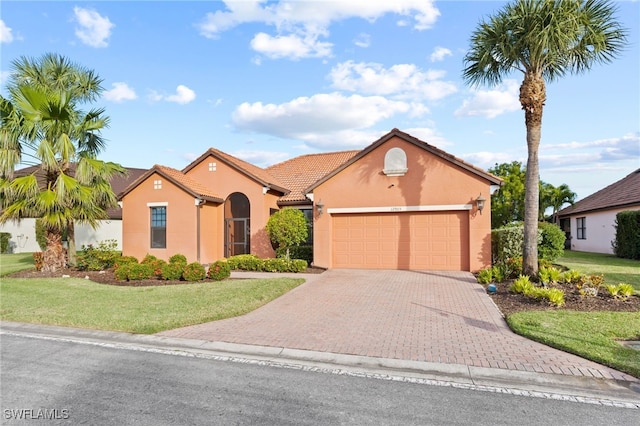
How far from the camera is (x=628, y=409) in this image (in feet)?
13.9

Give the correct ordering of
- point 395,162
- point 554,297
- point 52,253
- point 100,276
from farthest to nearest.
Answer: point 395,162 < point 52,253 < point 100,276 < point 554,297

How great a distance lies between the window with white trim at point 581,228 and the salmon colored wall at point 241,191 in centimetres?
2147

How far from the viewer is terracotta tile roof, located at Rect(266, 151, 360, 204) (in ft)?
63.9

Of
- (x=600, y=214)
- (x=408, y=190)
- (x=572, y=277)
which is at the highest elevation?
(x=408, y=190)

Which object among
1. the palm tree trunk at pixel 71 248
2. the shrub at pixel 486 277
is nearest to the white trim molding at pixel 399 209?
the shrub at pixel 486 277

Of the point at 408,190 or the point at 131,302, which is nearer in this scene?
the point at 131,302

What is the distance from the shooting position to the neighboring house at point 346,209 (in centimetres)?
1466

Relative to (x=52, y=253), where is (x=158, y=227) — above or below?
above

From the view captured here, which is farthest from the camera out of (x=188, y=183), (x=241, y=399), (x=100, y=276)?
(x=188, y=183)

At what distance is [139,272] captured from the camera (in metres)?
13.5

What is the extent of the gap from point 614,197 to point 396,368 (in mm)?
24880

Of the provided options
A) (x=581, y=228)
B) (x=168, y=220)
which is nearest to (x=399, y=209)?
(x=168, y=220)

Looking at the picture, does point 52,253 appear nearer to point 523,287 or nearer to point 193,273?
point 193,273

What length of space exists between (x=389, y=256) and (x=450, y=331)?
8.35 meters
